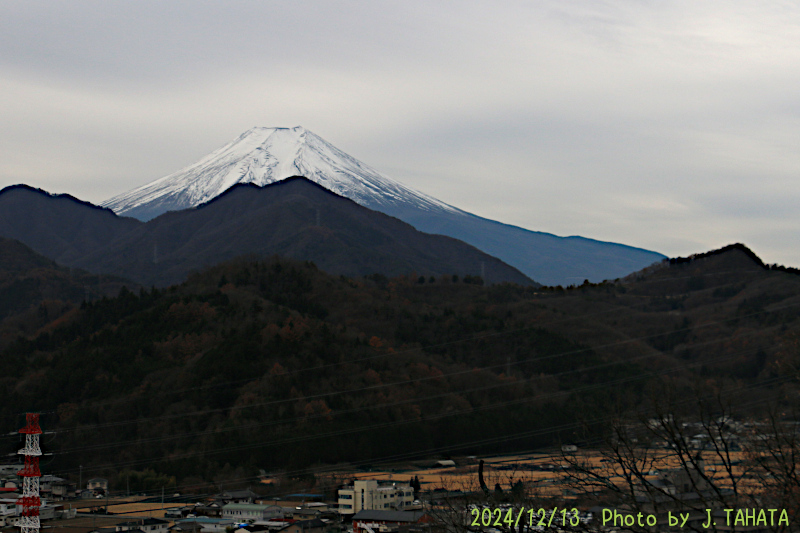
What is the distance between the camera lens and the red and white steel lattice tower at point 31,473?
75.6ft

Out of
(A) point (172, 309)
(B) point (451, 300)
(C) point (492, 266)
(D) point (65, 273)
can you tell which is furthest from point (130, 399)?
(C) point (492, 266)

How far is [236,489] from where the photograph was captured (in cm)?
4144

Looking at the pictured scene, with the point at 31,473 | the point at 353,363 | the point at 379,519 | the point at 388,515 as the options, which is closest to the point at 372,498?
the point at 388,515

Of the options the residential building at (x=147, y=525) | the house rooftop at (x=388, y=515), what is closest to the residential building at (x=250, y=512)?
the residential building at (x=147, y=525)

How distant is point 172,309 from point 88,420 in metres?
14.4

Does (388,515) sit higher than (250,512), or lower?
higher

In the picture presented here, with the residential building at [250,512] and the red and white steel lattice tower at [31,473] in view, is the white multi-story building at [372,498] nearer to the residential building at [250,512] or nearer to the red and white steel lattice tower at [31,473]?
the residential building at [250,512]

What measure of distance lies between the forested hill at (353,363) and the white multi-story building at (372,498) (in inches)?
543

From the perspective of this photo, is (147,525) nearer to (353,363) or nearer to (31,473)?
(31,473)

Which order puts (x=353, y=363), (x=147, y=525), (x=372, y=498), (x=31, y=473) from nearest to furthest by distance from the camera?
(x=31, y=473) < (x=147, y=525) < (x=372, y=498) < (x=353, y=363)

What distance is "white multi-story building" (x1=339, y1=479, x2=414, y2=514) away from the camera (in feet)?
102

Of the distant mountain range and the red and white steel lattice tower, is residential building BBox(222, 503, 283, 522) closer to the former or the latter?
the red and white steel lattice tower

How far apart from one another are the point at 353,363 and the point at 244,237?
67718mm

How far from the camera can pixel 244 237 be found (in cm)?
12419
